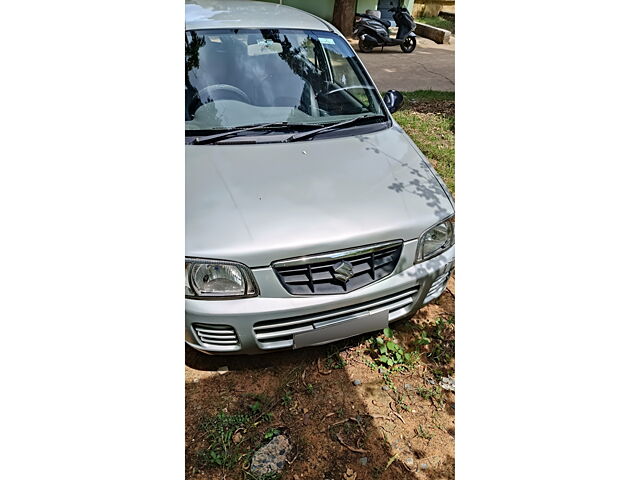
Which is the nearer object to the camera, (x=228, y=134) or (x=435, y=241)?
(x=435, y=241)

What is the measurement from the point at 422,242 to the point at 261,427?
3.71 feet

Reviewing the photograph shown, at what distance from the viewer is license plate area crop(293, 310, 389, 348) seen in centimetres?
194

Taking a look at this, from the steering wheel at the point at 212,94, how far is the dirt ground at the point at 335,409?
1394mm

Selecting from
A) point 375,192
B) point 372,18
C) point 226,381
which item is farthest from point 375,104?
point 372,18

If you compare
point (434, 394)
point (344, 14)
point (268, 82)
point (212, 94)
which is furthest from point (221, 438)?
point (344, 14)

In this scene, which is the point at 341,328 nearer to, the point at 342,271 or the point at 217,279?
the point at 342,271

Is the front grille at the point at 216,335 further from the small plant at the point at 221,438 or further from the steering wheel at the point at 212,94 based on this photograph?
the steering wheel at the point at 212,94

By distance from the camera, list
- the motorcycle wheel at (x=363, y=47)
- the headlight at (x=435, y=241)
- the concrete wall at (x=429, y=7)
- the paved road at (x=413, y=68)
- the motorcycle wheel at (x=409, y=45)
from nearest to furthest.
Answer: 1. the headlight at (x=435, y=241)
2. the paved road at (x=413, y=68)
3. the motorcycle wheel at (x=363, y=47)
4. the motorcycle wheel at (x=409, y=45)
5. the concrete wall at (x=429, y=7)

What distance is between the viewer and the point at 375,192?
2070 mm

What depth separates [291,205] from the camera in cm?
192

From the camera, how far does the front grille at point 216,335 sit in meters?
1.85

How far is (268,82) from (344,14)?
8.98 m

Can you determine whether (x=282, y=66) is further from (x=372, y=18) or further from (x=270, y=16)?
(x=372, y=18)

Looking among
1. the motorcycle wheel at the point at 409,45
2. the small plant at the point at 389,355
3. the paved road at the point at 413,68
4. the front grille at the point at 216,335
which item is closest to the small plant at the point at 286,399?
the front grille at the point at 216,335
